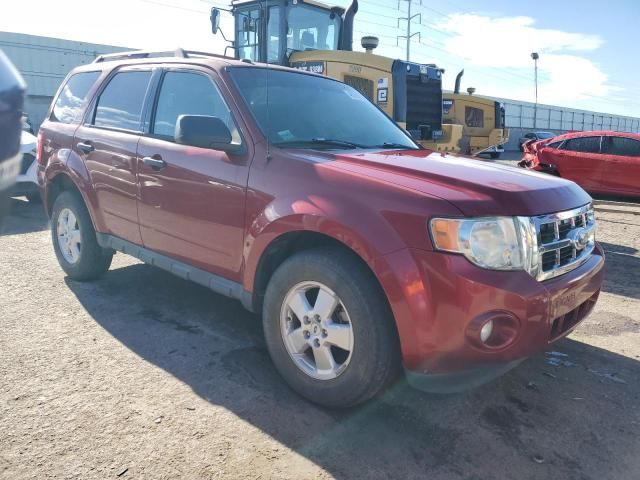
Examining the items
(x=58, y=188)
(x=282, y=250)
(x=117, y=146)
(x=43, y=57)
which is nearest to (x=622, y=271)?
(x=282, y=250)

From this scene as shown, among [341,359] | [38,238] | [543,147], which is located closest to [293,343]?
[341,359]

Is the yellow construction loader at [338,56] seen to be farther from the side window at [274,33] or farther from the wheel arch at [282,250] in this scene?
the wheel arch at [282,250]

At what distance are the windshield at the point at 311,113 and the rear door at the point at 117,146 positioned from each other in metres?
1.05

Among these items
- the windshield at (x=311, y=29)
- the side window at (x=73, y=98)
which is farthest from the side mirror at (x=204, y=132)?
the windshield at (x=311, y=29)

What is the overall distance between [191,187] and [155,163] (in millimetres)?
425

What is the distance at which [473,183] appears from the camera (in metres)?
2.64

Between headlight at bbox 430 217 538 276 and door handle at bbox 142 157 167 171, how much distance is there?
2066 millimetres

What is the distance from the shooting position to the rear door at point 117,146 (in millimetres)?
3998

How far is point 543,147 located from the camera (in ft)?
34.3

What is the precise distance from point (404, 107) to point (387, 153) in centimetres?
560

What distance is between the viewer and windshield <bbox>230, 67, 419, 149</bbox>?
340 centimetres

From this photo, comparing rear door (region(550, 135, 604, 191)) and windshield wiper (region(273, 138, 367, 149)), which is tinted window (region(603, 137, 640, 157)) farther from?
windshield wiper (region(273, 138, 367, 149))

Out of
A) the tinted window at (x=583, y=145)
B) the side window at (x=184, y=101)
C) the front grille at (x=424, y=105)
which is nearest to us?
the side window at (x=184, y=101)

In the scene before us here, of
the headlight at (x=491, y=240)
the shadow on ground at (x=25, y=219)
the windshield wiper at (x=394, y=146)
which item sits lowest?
the shadow on ground at (x=25, y=219)
